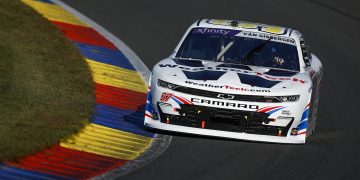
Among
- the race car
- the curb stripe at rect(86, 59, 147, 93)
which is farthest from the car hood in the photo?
the curb stripe at rect(86, 59, 147, 93)

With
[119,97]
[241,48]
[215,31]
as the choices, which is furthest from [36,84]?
[241,48]

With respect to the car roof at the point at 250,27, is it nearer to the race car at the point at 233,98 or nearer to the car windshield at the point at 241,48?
the car windshield at the point at 241,48

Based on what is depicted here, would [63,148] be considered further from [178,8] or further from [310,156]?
[178,8]

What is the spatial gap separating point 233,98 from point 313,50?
25.9 feet

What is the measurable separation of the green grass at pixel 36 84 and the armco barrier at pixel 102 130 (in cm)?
16

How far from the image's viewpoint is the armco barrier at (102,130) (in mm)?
9930

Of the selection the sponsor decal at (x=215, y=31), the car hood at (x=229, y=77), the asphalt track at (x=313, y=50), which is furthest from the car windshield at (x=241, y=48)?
the asphalt track at (x=313, y=50)

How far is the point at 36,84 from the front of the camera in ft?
45.6

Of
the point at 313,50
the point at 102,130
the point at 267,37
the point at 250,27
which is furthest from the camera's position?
the point at 313,50

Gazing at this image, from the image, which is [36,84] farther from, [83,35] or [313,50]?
[313,50]

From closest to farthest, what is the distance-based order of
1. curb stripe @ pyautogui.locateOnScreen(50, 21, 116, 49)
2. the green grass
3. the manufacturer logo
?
1. the green grass
2. the manufacturer logo
3. curb stripe @ pyautogui.locateOnScreen(50, 21, 116, 49)

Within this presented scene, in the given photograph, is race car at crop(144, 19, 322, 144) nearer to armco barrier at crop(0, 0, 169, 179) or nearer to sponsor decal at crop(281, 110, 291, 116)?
sponsor decal at crop(281, 110, 291, 116)

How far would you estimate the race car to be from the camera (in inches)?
450

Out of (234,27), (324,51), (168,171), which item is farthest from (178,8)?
(168,171)
